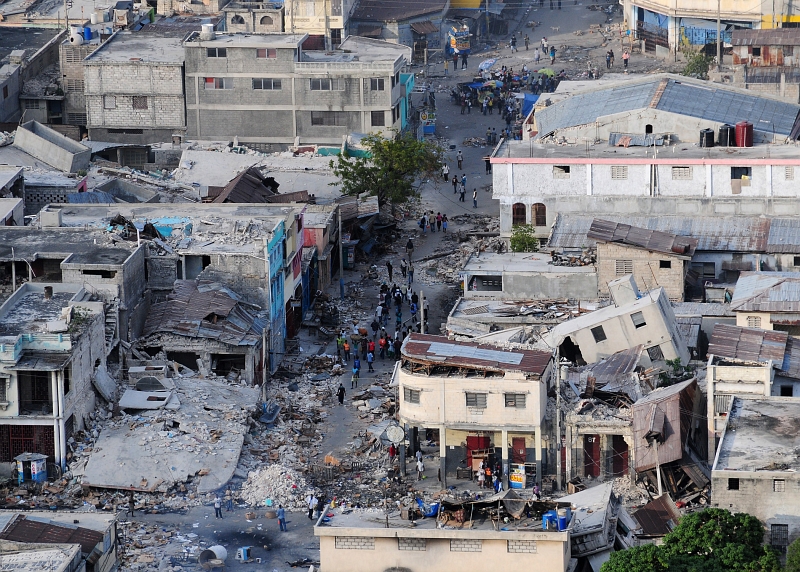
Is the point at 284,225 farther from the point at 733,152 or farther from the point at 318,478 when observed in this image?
the point at 733,152

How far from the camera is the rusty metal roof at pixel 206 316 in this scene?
67875 millimetres

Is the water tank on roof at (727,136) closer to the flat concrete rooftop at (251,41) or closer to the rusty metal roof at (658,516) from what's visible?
the flat concrete rooftop at (251,41)

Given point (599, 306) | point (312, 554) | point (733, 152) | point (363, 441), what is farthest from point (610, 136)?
point (312, 554)

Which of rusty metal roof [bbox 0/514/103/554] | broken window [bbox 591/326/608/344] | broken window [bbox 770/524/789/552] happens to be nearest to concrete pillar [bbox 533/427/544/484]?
broken window [bbox 591/326/608/344]

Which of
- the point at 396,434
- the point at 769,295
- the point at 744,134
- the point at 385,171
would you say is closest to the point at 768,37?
the point at 744,134

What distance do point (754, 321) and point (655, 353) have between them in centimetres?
385

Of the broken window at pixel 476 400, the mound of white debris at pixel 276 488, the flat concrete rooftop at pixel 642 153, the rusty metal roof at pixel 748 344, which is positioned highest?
the flat concrete rooftop at pixel 642 153

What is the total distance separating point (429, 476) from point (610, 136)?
2690cm

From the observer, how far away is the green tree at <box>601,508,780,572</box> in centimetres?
4766

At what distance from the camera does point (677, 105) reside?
283ft

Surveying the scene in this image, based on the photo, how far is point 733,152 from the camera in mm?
81375

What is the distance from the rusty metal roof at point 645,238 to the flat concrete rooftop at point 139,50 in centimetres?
3171

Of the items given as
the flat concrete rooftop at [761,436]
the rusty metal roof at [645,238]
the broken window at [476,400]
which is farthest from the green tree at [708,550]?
the rusty metal roof at [645,238]

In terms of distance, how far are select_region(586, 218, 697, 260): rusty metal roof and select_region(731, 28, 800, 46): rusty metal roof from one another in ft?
137
